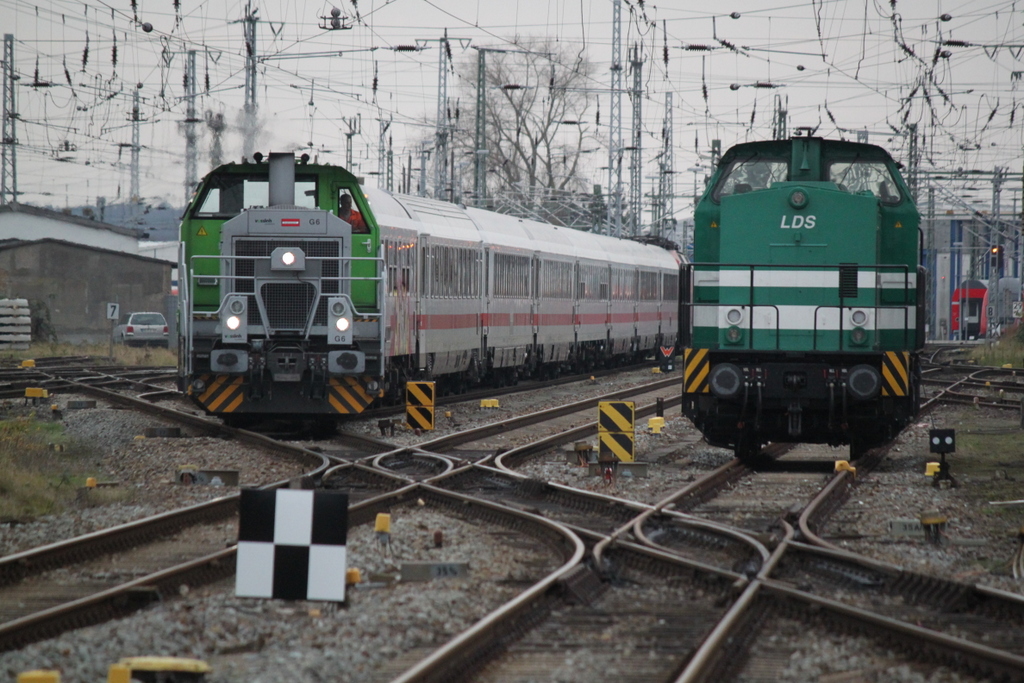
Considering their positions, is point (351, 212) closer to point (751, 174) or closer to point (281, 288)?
point (281, 288)

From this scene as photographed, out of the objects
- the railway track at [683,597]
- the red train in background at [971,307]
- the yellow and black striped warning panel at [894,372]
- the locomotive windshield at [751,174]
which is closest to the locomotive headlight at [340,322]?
the railway track at [683,597]

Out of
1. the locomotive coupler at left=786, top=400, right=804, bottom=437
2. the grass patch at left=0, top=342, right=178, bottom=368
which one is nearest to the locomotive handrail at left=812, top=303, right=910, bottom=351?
the locomotive coupler at left=786, top=400, right=804, bottom=437

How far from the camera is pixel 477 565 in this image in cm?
813

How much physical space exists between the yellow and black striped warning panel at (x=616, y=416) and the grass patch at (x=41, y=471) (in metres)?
4.87

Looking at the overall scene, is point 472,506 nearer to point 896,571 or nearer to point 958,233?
point 896,571

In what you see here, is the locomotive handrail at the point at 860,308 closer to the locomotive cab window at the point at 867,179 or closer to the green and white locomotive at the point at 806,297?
the green and white locomotive at the point at 806,297

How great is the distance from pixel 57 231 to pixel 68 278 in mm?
8384

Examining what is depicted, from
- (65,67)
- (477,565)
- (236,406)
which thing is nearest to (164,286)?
(65,67)

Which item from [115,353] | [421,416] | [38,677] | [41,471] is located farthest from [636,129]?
[38,677]

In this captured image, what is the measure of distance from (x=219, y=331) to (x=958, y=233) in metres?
62.3

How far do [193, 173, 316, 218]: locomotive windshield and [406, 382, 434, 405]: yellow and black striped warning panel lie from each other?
110 inches

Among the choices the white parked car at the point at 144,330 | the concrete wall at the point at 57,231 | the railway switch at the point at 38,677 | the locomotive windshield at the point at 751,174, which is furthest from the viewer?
the concrete wall at the point at 57,231

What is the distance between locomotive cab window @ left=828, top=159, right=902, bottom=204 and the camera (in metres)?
12.8

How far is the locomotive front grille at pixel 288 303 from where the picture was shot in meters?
15.5
